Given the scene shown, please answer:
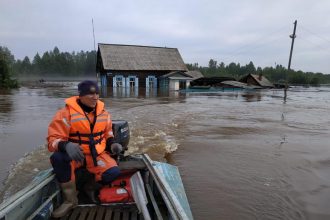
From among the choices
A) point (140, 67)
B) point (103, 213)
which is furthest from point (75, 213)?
point (140, 67)

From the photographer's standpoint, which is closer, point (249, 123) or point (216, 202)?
point (216, 202)

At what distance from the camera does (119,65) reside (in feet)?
135

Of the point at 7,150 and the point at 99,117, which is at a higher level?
the point at 99,117

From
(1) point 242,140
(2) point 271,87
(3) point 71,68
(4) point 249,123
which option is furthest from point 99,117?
(3) point 71,68

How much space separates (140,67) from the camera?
138 ft

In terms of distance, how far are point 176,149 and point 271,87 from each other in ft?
149

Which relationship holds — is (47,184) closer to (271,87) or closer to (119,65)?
(119,65)

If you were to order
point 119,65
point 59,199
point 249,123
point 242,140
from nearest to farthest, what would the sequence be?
point 59,199
point 242,140
point 249,123
point 119,65

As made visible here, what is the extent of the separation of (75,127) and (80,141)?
0.61 ft

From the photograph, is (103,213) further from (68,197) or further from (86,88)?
(86,88)

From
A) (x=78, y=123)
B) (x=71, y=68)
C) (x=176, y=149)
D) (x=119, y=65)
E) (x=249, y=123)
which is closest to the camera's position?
(x=78, y=123)

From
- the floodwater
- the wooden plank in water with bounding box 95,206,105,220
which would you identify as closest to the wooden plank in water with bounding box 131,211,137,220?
the wooden plank in water with bounding box 95,206,105,220

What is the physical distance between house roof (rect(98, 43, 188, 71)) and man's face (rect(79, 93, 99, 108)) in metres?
37.0

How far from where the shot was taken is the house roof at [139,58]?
41531 millimetres
